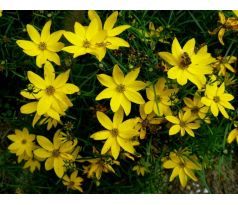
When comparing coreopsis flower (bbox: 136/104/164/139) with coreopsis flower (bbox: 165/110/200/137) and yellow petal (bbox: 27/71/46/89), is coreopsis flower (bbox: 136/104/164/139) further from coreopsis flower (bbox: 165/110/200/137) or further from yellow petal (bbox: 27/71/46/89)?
yellow petal (bbox: 27/71/46/89)

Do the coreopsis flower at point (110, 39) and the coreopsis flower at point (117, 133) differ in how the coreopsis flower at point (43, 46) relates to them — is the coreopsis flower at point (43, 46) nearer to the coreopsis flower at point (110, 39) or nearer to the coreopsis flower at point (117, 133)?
the coreopsis flower at point (110, 39)

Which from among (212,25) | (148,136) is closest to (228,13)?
(212,25)

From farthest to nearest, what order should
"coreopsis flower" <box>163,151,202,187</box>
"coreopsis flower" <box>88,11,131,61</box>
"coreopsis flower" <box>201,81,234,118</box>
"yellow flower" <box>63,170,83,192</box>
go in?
"yellow flower" <box>63,170,83,192</box> → "coreopsis flower" <box>163,151,202,187</box> → "coreopsis flower" <box>201,81,234,118</box> → "coreopsis flower" <box>88,11,131,61</box>

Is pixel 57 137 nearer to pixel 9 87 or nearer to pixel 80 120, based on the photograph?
pixel 80 120

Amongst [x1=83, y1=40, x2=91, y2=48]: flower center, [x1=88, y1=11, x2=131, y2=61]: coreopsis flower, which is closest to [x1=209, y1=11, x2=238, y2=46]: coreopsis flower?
[x1=88, y1=11, x2=131, y2=61]: coreopsis flower

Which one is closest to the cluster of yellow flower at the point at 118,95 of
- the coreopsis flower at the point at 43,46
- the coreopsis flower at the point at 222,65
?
the coreopsis flower at the point at 43,46

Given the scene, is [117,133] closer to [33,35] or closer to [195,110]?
[195,110]
